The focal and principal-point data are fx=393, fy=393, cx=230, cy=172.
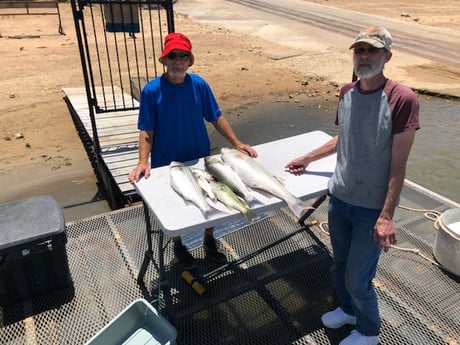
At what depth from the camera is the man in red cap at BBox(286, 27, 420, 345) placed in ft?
7.08

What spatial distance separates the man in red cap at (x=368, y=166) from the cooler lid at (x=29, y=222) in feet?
7.23

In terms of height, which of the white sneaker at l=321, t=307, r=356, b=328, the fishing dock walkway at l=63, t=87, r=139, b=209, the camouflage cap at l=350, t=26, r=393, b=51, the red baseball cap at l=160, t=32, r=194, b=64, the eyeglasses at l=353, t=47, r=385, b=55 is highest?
the camouflage cap at l=350, t=26, r=393, b=51

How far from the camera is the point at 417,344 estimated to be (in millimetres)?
3023

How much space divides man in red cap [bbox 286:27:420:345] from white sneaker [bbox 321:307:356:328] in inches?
8.8

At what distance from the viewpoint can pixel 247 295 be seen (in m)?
3.54

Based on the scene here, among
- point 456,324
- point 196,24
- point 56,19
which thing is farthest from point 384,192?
point 56,19

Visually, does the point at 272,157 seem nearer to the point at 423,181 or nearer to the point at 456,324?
the point at 456,324

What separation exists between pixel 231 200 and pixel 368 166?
89cm

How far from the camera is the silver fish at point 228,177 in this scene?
8.88 ft

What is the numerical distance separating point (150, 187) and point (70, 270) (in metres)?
1.49

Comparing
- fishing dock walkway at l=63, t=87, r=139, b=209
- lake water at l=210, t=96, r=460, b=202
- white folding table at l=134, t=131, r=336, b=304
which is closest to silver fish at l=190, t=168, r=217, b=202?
white folding table at l=134, t=131, r=336, b=304

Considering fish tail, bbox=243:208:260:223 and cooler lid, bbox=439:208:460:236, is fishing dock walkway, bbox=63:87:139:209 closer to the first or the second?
fish tail, bbox=243:208:260:223

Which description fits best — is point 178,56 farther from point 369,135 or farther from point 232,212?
point 369,135

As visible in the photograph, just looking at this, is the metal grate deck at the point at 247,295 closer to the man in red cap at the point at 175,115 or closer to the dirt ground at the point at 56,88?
the man in red cap at the point at 175,115
